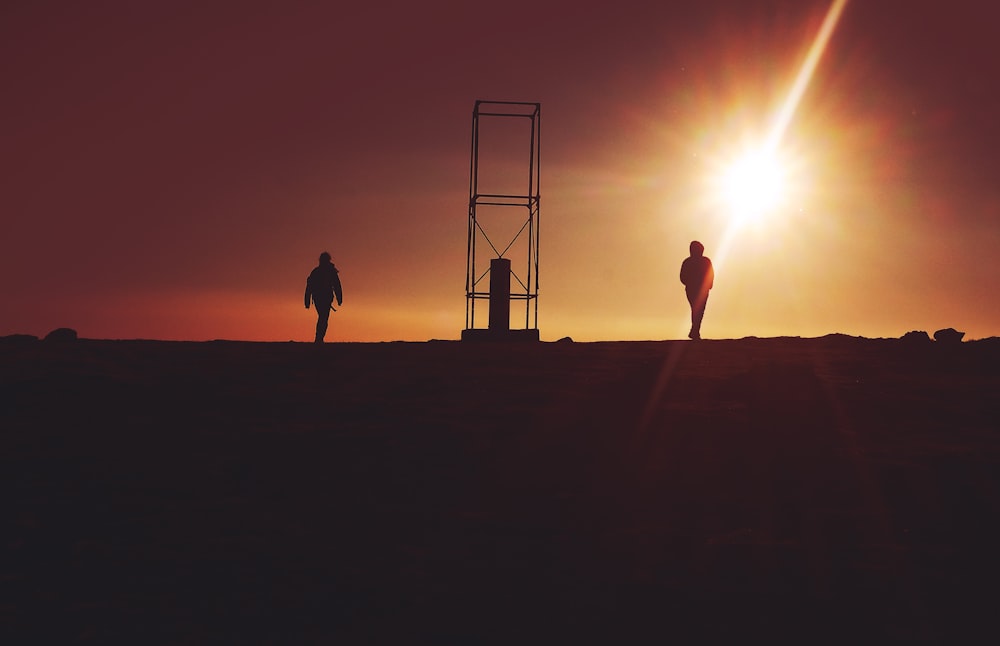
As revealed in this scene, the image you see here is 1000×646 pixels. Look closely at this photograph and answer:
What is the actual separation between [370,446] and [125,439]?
93.7 inches

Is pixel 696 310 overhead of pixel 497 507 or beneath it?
overhead

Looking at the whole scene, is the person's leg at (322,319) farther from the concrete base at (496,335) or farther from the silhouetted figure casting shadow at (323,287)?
the concrete base at (496,335)

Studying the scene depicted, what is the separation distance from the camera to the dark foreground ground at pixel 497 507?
582 cm

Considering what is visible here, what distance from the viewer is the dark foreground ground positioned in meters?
5.82

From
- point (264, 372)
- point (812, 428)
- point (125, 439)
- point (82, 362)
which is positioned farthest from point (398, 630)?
point (82, 362)

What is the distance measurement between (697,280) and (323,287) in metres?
7.50

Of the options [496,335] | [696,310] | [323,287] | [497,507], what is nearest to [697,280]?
[696,310]

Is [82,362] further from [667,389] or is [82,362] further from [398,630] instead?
[398,630]

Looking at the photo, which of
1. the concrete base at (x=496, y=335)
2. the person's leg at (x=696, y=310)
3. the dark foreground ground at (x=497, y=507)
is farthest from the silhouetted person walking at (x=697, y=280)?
the dark foreground ground at (x=497, y=507)

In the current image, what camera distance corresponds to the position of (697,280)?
810 inches

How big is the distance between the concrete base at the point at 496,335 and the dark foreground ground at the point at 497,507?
9711mm

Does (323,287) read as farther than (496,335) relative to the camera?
No

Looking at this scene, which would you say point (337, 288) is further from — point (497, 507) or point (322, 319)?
point (497, 507)

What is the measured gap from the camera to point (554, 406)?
11.7 meters
